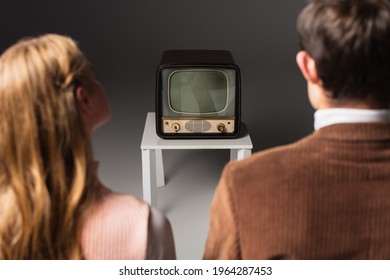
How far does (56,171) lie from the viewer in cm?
115

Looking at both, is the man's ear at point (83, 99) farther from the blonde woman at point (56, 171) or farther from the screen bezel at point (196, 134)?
the screen bezel at point (196, 134)

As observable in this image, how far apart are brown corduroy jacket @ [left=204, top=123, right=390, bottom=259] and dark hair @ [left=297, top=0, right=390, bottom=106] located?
2.8 inches

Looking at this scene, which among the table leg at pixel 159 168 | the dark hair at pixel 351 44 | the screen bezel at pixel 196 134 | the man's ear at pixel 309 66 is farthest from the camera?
the table leg at pixel 159 168

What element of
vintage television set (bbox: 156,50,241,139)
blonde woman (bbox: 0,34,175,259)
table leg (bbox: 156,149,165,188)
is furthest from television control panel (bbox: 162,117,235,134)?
blonde woman (bbox: 0,34,175,259)

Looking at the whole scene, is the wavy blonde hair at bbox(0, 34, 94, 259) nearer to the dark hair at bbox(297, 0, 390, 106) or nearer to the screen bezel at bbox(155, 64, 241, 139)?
the dark hair at bbox(297, 0, 390, 106)

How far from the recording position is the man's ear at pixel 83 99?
1146 mm

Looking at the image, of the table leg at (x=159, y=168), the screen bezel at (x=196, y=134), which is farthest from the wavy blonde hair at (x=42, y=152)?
the table leg at (x=159, y=168)

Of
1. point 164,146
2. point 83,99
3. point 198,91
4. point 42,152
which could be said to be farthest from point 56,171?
point 198,91

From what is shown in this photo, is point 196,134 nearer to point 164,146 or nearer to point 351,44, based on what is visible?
point 164,146

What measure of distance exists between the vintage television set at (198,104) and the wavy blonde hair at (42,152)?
1177 millimetres

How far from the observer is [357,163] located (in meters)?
1.11
